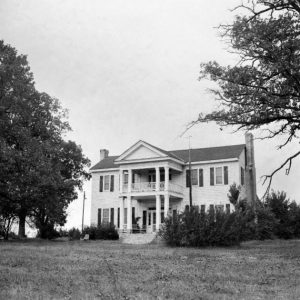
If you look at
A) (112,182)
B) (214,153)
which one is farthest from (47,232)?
(214,153)

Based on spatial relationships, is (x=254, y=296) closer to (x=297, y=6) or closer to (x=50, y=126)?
(x=297, y=6)

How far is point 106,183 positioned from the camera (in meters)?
49.8

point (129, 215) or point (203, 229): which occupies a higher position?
point (129, 215)

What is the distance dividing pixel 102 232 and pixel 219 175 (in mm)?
10949

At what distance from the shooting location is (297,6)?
1988 centimetres

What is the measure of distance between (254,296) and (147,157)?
35.0 m

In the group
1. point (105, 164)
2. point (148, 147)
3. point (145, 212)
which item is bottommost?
point (145, 212)

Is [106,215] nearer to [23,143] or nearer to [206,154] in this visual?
[206,154]

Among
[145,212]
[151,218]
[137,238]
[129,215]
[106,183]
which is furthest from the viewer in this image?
[106,183]

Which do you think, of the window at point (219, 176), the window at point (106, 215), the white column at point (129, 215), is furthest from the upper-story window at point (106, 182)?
the window at point (219, 176)

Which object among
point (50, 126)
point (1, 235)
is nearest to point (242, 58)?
point (50, 126)

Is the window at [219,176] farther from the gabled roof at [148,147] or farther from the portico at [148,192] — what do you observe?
the gabled roof at [148,147]

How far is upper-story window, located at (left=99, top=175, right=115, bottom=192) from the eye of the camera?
49.4 metres

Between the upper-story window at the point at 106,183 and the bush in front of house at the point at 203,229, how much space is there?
22.5m
